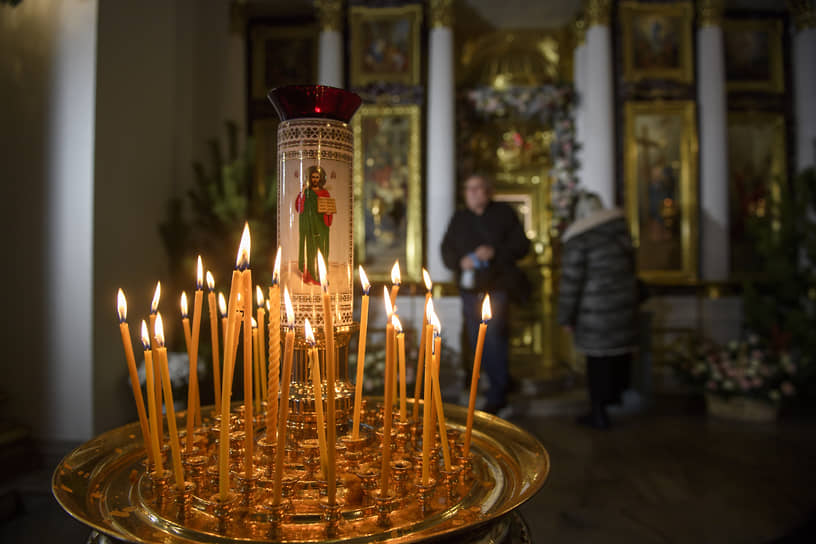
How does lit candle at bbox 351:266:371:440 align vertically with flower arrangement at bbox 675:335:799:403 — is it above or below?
above

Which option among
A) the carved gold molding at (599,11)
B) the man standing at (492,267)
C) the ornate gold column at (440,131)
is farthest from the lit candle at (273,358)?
the carved gold molding at (599,11)

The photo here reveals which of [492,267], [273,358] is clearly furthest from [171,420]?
[492,267]

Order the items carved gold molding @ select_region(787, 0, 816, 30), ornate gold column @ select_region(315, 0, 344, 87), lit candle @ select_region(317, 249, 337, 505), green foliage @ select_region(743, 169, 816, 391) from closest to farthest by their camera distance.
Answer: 1. lit candle @ select_region(317, 249, 337, 505)
2. green foliage @ select_region(743, 169, 816, 391)
3. ornate gold column @ select_region(315, 0, 344, 87)
4. carved gold molding @ select_region(787, 0, 816, 30)

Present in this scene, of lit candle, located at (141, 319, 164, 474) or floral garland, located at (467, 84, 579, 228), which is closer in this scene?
lit candle, located at (141, 319, 164, 474)

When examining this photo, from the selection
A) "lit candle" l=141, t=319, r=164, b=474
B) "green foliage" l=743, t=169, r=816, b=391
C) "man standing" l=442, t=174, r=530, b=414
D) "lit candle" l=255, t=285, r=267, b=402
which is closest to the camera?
"lit candle" l=141, t=319, r=164, b=474

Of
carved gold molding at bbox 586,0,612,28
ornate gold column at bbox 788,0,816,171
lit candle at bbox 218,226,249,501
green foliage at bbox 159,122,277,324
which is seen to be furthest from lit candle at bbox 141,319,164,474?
ornate gold column at bbox 788,0,816,171

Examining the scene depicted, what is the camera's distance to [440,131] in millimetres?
5062

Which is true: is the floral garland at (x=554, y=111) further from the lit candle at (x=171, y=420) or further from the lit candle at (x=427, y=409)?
the lit candle at (x=171, y=420)

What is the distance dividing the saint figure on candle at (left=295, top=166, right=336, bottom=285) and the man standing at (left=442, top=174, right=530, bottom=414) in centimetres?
244

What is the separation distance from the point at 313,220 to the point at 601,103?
487 centimetres

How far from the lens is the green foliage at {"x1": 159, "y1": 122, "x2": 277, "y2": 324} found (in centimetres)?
354

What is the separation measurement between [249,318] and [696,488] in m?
2.52

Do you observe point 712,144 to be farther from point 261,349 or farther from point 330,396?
point 330,396

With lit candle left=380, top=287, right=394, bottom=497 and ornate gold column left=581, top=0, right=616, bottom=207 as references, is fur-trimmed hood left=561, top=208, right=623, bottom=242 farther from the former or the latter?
lit candle left=380, top=287, right=394, bottom=497
